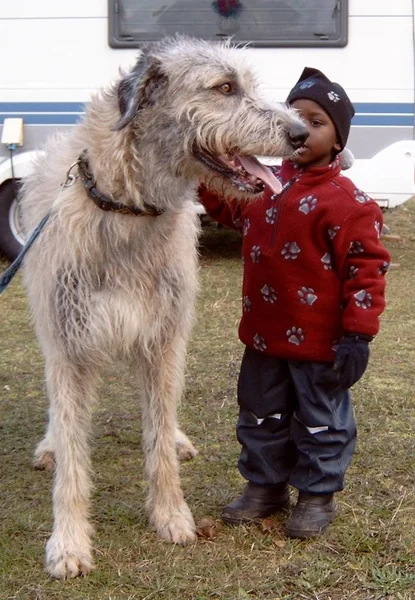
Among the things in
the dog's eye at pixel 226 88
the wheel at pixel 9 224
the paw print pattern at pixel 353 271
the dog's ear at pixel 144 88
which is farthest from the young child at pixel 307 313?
the wheel at pixel 9 224

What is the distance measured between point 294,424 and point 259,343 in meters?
0.37

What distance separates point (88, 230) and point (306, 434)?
1.18 m

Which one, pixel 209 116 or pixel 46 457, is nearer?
pixel 209 116

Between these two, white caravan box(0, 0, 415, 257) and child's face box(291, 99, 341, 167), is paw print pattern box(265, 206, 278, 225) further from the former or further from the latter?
white caravan box(0, 0, 415, 257)

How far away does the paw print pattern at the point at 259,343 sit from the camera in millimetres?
3607

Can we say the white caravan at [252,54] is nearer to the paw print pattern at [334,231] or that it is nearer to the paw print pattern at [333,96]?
the paw print pattern at [333,96]

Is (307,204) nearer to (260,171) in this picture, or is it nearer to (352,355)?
Result: (260,171)

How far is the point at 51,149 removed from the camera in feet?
12.6

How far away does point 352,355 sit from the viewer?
3.26 meters

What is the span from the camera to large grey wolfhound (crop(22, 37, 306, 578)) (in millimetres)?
3178

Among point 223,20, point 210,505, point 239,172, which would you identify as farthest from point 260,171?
point 223,20

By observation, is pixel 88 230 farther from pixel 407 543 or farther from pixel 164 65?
pixel 407 543

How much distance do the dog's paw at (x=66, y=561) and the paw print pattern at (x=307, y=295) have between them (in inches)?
49.4

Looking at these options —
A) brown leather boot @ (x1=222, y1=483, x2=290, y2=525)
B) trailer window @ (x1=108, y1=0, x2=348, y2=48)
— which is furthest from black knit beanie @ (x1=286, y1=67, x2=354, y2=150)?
trailer window @ (x1=108, y1=0, x2=348, y2=48)
